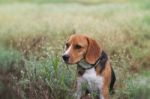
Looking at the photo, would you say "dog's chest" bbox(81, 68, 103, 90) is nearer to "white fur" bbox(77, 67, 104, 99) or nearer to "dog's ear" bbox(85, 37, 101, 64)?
"white fur" bbox(77, 67, 104, 99)

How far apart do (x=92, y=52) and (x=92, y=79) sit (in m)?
0.30

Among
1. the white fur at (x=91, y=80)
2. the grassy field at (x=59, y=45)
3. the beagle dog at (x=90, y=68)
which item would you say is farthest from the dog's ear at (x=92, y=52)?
the grassy field at (x=59, y=45)

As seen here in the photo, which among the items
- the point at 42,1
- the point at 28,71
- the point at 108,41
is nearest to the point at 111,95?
the point at 28,71

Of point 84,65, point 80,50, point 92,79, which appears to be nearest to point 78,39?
point 80,50

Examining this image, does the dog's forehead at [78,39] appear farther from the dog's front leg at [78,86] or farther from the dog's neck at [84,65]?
the dog's front leg at [78,86]

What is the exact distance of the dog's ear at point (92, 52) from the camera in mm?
6719

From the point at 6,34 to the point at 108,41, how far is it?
2553 millimetres

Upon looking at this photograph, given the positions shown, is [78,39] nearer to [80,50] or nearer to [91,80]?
[80,50]

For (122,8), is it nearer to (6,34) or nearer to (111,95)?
(6,34)

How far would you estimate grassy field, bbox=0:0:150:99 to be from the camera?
6.63 meters

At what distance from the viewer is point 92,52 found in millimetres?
6746

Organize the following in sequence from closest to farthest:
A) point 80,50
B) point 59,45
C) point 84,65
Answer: point 80,50 → point 84,65 → point 59,45

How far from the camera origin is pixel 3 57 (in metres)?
7.50

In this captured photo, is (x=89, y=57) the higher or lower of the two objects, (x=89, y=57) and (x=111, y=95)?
the higher
